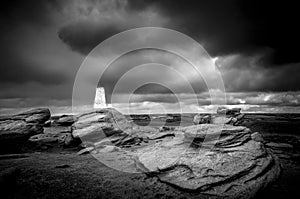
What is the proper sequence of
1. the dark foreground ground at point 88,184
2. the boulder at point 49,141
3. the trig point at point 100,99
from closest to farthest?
the dark foreground ground at point 88,184 < the boulder at point 49,141 < the trig point at point 100,99

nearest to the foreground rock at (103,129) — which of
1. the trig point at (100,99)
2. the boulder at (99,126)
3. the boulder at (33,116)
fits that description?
the boulder at (99,126)

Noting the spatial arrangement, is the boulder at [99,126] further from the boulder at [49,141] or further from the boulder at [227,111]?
the boulder at [227,111]

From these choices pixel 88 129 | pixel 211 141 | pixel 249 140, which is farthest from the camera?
pixel 88 129

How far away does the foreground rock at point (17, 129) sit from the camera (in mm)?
15008

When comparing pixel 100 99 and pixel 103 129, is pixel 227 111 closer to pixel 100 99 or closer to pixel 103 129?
pixel 100 99

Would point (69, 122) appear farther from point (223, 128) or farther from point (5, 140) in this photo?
point (223, 128)

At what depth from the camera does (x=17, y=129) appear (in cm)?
1580

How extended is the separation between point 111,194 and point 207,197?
15.6ft

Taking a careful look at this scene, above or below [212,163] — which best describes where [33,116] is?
above

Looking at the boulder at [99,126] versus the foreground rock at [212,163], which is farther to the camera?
the boulder at [99,126]

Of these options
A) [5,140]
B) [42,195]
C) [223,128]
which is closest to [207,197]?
[223,128]

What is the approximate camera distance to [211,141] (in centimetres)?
1102

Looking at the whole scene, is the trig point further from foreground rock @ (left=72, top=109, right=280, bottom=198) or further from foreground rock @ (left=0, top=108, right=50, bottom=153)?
foreground rock @ (left=72, top=109, right=280, bottom=198)

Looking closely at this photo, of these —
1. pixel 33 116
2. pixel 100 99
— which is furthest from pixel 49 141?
pixel 100 99
